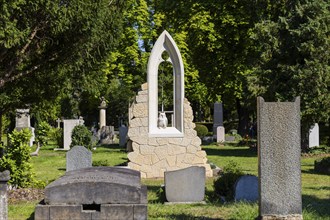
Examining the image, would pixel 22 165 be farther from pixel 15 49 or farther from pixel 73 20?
pixel 73 20

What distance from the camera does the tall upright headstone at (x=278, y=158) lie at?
866cm

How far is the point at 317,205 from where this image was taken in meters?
11.0

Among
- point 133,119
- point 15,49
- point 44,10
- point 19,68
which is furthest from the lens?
point 133,119

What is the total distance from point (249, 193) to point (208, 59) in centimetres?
2232

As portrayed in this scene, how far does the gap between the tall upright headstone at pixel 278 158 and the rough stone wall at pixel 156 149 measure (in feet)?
29.5

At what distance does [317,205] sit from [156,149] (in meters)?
7.47

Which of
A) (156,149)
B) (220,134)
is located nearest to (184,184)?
(156,149)

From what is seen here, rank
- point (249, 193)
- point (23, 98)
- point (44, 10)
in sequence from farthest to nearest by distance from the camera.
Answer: point (23, 98) → point (44, 10) → point (249, 193)

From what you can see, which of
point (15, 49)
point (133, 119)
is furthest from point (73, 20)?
point (133, 119)

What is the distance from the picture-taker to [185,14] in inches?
1252

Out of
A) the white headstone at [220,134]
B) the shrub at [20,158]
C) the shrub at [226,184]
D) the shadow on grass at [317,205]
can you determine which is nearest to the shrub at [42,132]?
the white headstone at [220,134]

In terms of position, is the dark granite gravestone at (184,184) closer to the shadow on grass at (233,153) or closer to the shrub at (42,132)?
the shadow on grass at (233,153)

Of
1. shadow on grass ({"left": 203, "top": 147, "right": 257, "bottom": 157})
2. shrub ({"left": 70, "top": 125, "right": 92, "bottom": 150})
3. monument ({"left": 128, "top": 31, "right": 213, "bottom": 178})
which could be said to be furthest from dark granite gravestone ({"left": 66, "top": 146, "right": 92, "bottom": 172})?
shadow on grass ({"left": 203, "top": 147, "right": 257, "bottom": 157})

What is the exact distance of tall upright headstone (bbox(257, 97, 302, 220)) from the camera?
8664 mm
